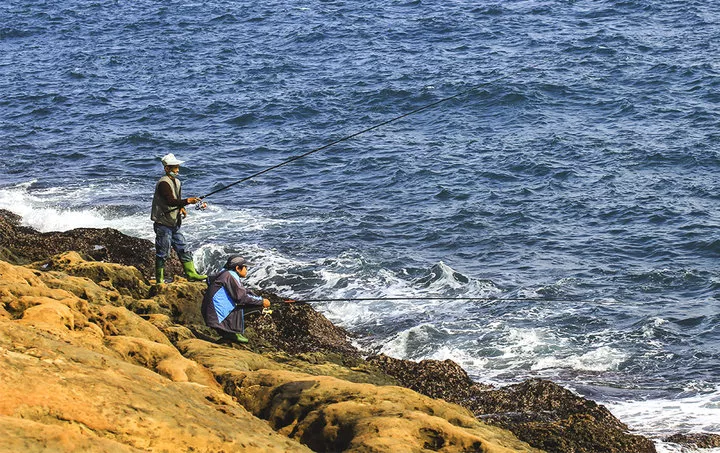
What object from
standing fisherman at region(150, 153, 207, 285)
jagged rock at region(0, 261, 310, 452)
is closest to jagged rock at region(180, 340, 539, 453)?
jagged rock at region(0, 261, 310, 452)

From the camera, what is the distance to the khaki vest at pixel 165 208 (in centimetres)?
1232

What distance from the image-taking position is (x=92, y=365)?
22.9ft

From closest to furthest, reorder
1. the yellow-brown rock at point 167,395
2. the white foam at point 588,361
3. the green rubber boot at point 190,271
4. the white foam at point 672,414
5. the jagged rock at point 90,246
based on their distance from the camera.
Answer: the yellow-brown rock at point 167,395
the white foam at point 672,414
the white foam at point 588,361
the green rubber boot at point 190,271
the jagged rock at point 90,246

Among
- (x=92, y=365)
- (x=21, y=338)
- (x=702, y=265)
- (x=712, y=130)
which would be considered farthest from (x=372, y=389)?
(x=712, y=130)

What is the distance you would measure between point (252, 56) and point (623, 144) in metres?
15.3

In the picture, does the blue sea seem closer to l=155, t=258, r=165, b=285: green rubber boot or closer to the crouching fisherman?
l=155, t=258, r=165, b=285: green rubber boot

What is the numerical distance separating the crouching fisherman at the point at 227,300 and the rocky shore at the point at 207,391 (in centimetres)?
28

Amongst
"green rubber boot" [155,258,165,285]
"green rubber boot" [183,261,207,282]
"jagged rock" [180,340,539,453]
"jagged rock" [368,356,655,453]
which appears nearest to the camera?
Answer: "jagged rock" [180,340,539,453]

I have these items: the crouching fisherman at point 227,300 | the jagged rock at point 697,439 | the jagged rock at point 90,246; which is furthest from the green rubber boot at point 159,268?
the jagged rock at point 697,439

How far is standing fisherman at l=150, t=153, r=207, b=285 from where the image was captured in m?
12.2

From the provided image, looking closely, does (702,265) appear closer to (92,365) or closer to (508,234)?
(508,234)

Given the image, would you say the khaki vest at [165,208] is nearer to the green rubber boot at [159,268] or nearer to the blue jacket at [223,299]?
the green rubber boot at [159,268]

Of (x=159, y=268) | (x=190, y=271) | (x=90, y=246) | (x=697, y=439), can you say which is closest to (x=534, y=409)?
(x=697, y=439)

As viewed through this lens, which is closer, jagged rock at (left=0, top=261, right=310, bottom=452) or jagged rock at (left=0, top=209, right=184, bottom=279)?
jagged rock at (left=0, top=261, right=310, bottom=452)
